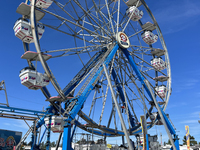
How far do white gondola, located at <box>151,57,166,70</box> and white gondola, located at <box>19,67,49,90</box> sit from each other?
1432 centimetres

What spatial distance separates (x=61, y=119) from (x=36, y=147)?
185 inches

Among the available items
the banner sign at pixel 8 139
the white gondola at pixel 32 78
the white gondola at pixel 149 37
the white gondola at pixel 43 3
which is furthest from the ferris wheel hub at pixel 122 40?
the banner sign at pixel 8 139

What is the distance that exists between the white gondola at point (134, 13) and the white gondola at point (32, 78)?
13.5 meters

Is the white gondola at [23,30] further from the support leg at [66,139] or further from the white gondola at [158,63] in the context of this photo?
the white gondola at [158,63]

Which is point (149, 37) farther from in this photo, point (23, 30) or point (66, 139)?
point (66, 139)

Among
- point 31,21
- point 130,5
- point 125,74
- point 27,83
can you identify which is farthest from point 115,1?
point 27,83

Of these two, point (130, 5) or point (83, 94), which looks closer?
point (83, 94)

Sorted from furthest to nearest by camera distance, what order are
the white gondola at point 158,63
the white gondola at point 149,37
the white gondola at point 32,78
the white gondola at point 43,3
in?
the white gondola at point 149,37, the white gondola at point 158,63, the white gondola at point 43,3, the white gondola at point 32,78

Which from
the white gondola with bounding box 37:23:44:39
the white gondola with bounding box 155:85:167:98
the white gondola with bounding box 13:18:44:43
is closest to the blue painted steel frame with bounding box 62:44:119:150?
the white gondola with bounding box 37:23:44:39

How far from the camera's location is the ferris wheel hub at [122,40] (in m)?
18.9

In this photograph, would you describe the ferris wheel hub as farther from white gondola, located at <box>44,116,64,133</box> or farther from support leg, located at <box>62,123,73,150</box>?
support leg, located at <box>62,123,73,150</box>

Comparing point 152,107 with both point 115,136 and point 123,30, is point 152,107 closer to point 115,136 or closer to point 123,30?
point 115,136

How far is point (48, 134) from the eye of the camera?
45.0 ft

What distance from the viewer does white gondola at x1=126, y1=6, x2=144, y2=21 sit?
73.3ft
